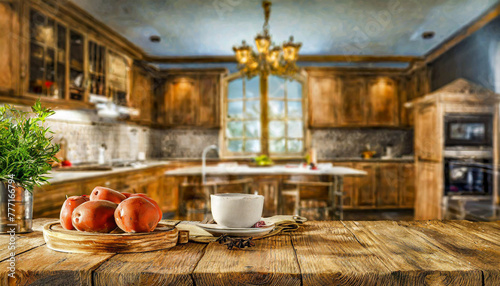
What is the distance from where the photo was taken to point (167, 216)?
5.42 m

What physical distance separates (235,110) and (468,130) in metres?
3.91

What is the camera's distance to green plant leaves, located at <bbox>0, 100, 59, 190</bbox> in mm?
898

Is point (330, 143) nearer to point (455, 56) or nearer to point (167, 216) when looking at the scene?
point (455, 56)

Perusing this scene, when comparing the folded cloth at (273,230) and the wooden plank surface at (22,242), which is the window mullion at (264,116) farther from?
the wooden plank surface at (22,242)

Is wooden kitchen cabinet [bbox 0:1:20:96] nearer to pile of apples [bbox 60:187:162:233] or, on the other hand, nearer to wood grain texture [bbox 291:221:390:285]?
pile of apples [bbox 60:187:162:233]

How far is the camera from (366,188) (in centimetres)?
605

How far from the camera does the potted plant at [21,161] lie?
0.90 m

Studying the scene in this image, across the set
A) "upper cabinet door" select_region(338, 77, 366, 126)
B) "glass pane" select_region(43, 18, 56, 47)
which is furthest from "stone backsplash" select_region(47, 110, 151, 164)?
"upper cabinet door" select_region(338, 77, 366, 126)

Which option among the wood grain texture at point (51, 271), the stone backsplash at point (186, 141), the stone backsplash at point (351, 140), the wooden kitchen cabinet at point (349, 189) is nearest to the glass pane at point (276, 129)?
the stone backsplash at point (351, 140)

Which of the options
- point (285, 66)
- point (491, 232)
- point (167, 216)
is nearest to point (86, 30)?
point (285, 66)

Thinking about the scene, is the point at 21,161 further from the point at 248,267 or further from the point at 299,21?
the point at 299,21

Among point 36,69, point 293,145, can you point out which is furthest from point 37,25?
point 293,145

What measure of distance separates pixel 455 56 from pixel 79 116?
544 cm

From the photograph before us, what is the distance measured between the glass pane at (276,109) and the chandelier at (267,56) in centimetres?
258
